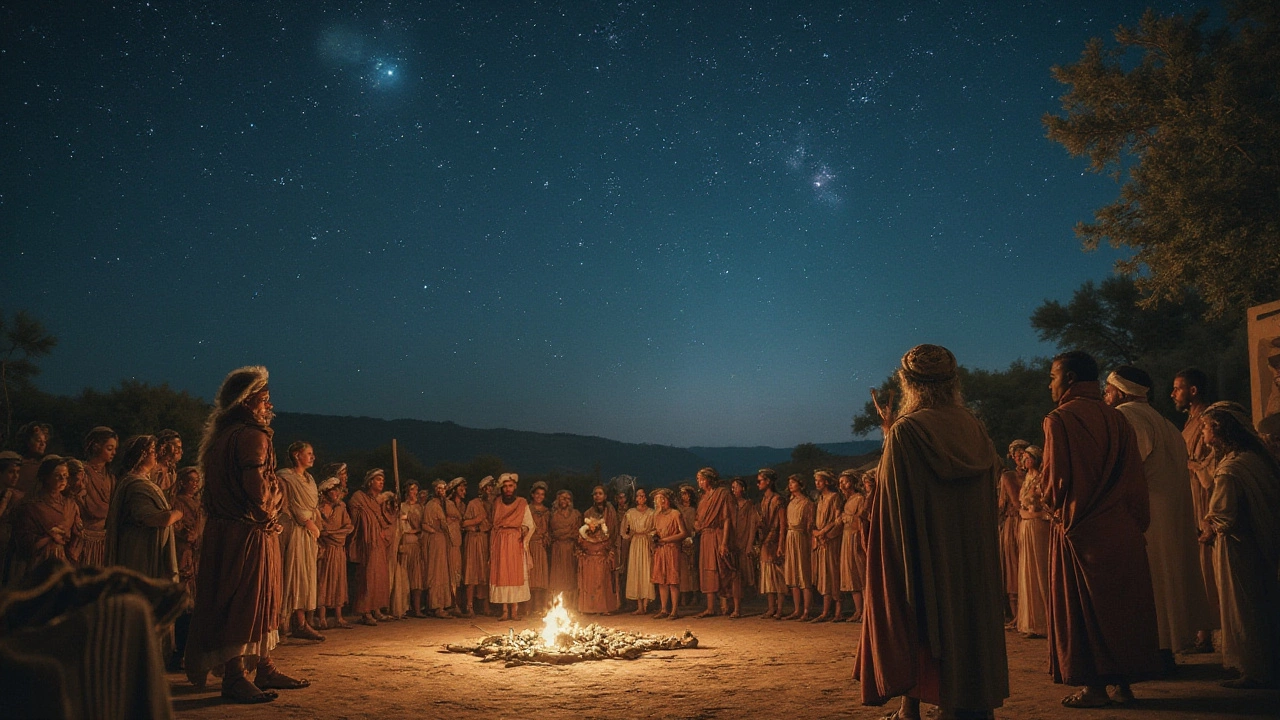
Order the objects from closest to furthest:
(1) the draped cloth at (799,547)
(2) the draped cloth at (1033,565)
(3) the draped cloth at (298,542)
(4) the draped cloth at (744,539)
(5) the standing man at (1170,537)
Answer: (5) the standing man at (1170,537) < (2) the draped cloth at (1033,565) < (3) the draped cloth at (298,542) < (1) the draped cloth at (799,547) < (4) the draped cloth at (744,539)

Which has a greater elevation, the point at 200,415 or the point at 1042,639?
the point at 200,415

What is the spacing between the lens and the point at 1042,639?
8.91 m

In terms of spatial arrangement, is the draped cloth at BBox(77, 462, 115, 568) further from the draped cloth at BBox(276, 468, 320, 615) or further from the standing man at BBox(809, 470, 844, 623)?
the standing man at BBox(809, 470, 844, 623)

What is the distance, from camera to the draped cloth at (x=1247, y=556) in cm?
545

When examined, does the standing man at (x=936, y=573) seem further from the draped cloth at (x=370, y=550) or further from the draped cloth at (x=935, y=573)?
the draped cloth at (x=370, y=550)

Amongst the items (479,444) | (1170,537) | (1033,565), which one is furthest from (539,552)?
(479,444)

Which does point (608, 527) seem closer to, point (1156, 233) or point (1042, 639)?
point (1042, 639)

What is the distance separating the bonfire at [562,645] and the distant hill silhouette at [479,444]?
53564 mm

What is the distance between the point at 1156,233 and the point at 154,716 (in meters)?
16.6

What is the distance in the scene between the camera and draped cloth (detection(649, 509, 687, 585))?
41.3 feet

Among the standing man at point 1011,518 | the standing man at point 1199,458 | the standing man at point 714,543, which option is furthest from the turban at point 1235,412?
the standing man at point 714,543

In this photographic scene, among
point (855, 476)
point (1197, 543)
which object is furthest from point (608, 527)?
point (1197, 543)

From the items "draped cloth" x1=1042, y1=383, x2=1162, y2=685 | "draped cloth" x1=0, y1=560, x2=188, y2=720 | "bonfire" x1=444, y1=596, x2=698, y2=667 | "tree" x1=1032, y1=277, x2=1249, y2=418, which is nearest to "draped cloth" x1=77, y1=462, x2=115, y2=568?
"bonfire" x1=444, y1=596, x2=698, y2=667

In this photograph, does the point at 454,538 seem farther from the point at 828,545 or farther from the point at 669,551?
the point at 828,545
